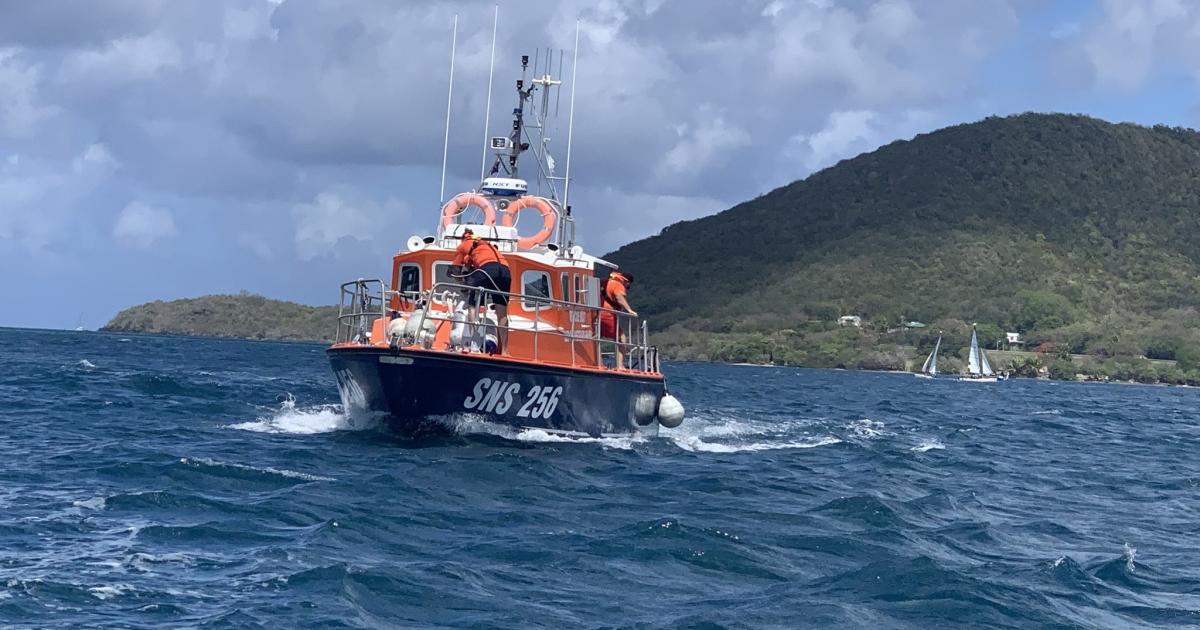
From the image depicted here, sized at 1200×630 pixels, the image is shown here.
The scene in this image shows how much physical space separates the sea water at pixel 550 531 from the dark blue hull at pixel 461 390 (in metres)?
0.29

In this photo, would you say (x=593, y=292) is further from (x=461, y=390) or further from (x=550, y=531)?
(x=550, y=531)

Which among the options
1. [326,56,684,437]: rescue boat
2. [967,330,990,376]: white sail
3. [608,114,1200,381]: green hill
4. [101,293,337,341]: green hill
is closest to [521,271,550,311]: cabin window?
[326,56,684,437]: rescue boat

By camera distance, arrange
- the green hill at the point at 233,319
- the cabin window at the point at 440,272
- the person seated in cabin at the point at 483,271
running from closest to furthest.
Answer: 1. the person seated in cabin at the point at 483,271
2. the cabin window at the point at 440,272
3. the green hill at the point at 233,319

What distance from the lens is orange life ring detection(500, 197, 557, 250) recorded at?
22766 mm

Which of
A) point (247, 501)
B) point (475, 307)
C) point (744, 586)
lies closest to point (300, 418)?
point (475, 307)

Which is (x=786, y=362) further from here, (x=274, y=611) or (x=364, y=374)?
(x=274, y=611)

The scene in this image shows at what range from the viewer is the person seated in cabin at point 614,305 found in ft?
73.2

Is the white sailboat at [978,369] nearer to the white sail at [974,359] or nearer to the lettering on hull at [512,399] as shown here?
the white sail at [974,359]

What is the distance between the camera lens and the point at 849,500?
15.3 metres

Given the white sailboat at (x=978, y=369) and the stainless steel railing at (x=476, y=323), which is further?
the white sailboat at (x=978, y=369)

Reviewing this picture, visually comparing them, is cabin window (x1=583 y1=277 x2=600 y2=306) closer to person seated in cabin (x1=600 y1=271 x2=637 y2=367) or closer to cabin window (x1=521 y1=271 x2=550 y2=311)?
person seated in cabin (x1=600 y1=271 x2=637 y2=367)

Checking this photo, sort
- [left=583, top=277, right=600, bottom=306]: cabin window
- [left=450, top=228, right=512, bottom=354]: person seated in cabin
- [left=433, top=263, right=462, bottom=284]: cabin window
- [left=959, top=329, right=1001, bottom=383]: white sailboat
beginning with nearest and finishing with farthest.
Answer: [left=450, top=228, right=512, bottom=354]: person seated in cabin
[left=433, top=263, right=462, bottom=284]: cabin window
[left=583, top=277, right=600, bottom=306]: cabin window
[left=959, top=329, right=1001, bottom=383]: white sailboat

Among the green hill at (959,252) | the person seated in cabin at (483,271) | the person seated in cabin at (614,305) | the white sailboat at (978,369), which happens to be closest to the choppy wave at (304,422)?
the person seated in cabin at (483,271)

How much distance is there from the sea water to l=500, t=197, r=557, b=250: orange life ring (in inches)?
139
